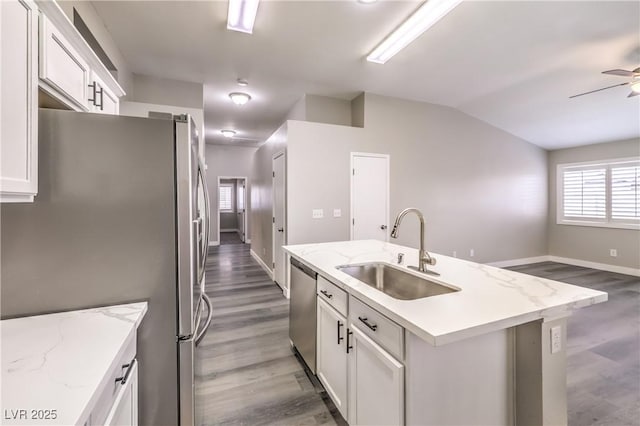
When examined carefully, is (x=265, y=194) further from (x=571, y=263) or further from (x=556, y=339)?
(x=571, y=263)

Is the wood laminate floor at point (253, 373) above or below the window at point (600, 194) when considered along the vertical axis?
below

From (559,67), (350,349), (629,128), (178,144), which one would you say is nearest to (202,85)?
(178,144)

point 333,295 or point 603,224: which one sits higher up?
point 603,224

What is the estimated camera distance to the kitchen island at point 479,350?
105 centimetres

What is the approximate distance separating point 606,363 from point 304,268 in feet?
9.01

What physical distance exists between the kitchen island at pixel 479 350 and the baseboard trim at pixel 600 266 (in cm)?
589

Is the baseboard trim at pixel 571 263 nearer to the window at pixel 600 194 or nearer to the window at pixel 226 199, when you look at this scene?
the window at pixel 600 194

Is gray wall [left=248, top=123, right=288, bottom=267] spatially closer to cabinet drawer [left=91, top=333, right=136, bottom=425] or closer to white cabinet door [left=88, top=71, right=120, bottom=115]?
white cabinet door [left=88, top=71, right=120, bottom=115]

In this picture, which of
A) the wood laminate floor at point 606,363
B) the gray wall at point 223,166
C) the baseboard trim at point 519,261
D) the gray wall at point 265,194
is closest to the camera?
the wood laminate floor at point 606,363

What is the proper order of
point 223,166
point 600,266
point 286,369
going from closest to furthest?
1. point 286,369
2. point 600,266
3. point 223,166

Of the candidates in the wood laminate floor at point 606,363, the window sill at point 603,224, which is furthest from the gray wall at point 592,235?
the wood laminate floor at point 606,363

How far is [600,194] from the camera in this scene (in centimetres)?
544

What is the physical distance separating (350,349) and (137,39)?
150 inches

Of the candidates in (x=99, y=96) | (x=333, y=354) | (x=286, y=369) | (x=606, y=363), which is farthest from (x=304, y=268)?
(x=606, y=363)
